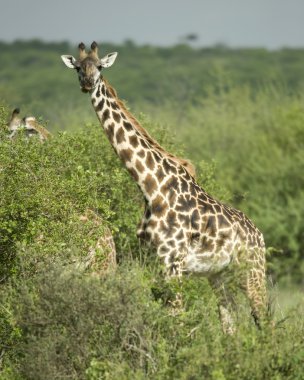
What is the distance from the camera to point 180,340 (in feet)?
35.6

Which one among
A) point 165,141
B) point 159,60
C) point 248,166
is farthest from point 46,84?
point 165,141

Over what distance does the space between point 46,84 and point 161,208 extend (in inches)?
2860

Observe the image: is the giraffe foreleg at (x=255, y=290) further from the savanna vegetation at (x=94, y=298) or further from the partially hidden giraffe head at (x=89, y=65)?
the partially hidden giraffe head at (x=89, y=65)

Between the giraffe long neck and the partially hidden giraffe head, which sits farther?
the giraffe long neck

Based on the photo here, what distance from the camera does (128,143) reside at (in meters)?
12.8

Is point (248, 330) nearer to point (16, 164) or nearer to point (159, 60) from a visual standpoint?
point (16, 164)

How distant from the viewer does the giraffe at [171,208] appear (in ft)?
40.9

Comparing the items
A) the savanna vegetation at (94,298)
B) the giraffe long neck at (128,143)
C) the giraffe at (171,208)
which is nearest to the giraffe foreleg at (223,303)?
the giraffe at (171,208)

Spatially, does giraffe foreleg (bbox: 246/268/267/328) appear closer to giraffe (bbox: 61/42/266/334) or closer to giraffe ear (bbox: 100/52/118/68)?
giraffe (bbox: 61/42/266/334)

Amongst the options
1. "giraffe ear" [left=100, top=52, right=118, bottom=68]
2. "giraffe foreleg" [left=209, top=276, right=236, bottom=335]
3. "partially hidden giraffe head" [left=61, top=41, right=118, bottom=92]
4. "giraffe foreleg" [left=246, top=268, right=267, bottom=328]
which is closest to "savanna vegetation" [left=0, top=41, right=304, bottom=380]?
"giraffe foreleg" [left=209, top=276, right=236, bottom=335]

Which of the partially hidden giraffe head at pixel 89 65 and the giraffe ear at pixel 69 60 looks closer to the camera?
the partially hidden giraffe head at pixel 89 65

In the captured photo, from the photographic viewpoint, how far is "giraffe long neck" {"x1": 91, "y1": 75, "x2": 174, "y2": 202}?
12.7m

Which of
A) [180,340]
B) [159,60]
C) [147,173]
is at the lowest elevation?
[159,60]

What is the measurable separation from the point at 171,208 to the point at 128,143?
0.79 metres
